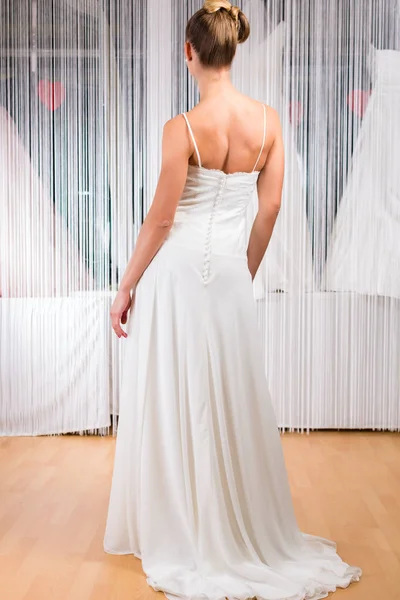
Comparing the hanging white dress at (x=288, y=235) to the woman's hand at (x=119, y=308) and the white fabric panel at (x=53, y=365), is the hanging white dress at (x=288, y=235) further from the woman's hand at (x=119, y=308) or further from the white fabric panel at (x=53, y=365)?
the woman's hand at (x=119, y=308)

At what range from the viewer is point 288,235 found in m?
4.38

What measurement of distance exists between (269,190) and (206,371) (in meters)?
0.60

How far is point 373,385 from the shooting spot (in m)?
4.43

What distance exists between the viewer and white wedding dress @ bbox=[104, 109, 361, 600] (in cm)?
241

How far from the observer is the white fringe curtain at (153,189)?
4.31 m

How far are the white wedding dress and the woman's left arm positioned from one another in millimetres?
39

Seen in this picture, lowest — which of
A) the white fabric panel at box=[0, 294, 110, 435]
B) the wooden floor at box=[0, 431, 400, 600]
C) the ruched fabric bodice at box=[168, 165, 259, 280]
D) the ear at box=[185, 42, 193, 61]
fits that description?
the wooden floor at box=[0, 431, 400, 600]

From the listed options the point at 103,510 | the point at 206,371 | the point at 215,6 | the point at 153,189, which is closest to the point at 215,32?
the point at 215,6

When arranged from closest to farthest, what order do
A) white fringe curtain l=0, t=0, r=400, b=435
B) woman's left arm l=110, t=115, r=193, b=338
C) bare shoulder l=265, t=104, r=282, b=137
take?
woman's left arm l=110, t=115, r=193, b=338 < bare shoulder l=265, t=104, r=282, b=137 < white fringe curtain l=0, t=0, r=400, b=435

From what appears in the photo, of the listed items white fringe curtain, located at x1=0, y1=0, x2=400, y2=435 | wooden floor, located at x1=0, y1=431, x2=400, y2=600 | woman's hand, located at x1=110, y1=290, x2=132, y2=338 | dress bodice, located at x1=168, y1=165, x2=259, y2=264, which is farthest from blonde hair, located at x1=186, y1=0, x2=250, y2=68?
white fringe curtain, located at x1=0, y1=0, x2=400, y2=435

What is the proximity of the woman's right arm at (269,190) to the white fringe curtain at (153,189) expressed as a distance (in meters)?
1.70

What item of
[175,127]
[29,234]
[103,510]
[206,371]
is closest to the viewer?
[175,127]

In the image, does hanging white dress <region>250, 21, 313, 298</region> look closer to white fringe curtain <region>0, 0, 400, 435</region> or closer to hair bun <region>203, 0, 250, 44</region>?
white fringe curtain <region>0, 0, 400, 435</region>

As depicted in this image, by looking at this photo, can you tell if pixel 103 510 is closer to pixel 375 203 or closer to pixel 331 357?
pixel 331 357
